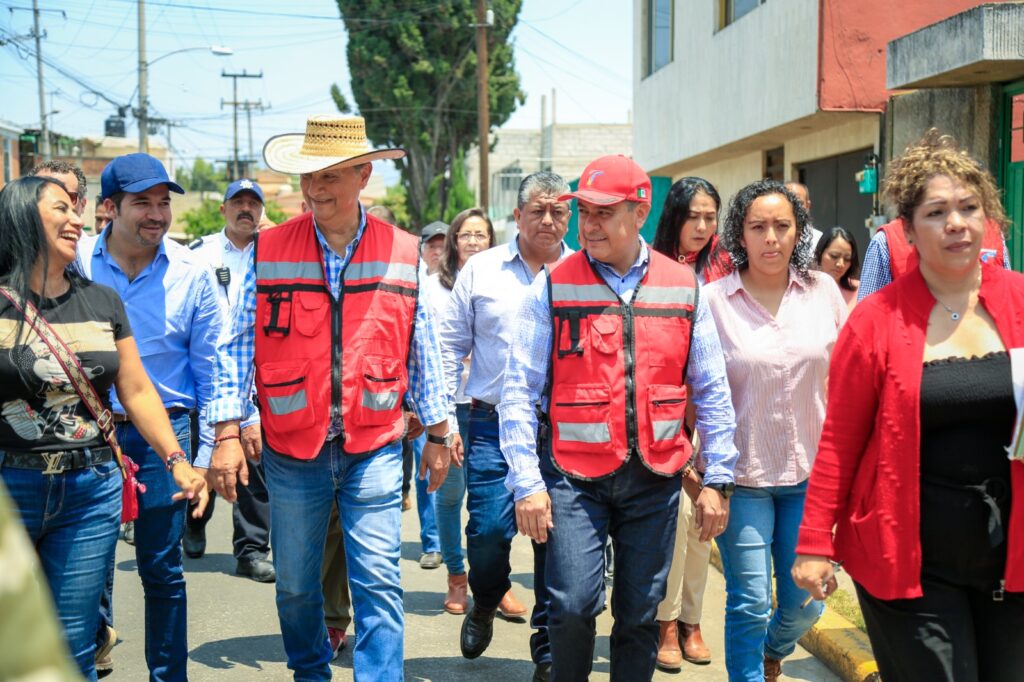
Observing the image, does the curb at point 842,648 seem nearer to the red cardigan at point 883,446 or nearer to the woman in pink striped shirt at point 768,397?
the woman in pink striped shirt at point 768,397

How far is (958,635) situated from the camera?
3215 millimetres

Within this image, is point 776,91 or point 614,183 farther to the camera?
point 776,91

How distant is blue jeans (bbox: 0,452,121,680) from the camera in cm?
388

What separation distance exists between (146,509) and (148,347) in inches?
30.5

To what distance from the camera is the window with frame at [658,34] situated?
65.9 ft

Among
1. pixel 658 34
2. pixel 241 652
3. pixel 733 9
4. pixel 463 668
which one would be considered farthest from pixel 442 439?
pixel 658 34

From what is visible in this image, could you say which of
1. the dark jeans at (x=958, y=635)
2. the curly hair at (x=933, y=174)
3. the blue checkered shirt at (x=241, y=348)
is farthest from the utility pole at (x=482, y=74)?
the dark jeans at (x=958, y=635)

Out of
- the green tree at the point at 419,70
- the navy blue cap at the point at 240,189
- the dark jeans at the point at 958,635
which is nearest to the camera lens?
the dark jeans at the point at 958,635

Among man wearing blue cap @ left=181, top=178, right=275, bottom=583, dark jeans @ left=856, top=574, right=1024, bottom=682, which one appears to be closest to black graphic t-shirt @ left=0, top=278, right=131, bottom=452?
dark jeans @ left=856, top=574, right=1024, bottom=682

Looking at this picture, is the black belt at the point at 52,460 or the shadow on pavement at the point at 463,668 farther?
the shadow on pavement at the point at 463,668

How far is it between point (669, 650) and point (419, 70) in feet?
130

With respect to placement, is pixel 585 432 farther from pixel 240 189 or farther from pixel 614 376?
pixel 240 189

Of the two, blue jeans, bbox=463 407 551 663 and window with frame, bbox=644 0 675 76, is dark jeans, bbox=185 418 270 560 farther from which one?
window with frame, bbox=644 0 675 76

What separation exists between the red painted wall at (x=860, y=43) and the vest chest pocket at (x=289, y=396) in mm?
9974
